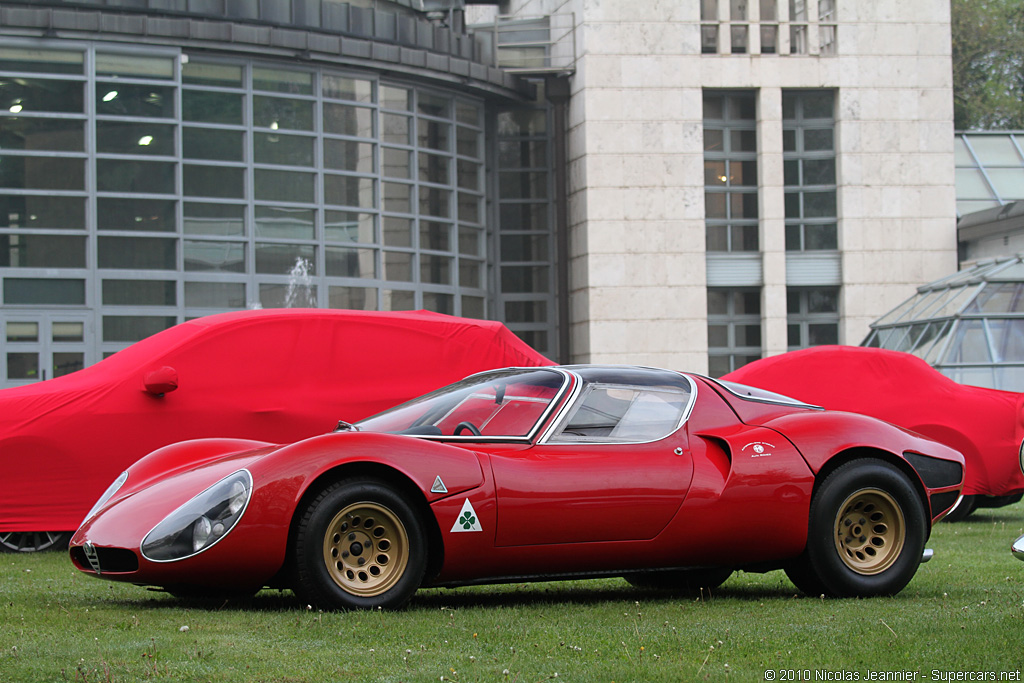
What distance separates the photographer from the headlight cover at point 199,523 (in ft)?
18.0

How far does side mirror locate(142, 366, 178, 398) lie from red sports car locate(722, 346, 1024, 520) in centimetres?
511

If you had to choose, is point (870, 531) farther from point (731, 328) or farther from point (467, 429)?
point (731, 328)

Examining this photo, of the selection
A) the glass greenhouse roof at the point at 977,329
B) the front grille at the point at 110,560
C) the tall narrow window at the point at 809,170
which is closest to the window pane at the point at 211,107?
the tall narrow window at the point at 809,170

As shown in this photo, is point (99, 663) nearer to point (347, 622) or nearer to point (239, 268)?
point (347, 622)

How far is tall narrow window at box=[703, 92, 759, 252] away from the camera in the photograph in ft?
94.4

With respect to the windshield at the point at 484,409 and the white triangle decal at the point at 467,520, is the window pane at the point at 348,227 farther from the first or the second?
the white triangle decal at the point at 467,520

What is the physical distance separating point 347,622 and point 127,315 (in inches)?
728

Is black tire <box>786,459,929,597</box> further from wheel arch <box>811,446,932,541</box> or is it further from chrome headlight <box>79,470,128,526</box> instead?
chrome headlight <box>79,470,128,526</box>

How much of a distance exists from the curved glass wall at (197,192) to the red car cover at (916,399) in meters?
A: 13.6

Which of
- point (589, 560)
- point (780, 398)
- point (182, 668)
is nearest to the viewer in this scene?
point (182, 668)

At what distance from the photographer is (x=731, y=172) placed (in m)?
29.0

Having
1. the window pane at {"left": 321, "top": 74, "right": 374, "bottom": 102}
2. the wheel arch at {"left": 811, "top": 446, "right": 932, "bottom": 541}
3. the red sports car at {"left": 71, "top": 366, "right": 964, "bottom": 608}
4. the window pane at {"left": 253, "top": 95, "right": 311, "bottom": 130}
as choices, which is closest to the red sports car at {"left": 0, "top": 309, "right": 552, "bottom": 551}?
the red sports car at {"left": 71, "top": 366, "right": 964, "bottom": 608}

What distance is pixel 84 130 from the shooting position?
73.7 feet

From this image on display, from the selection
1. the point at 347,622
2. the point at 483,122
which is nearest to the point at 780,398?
the point at 347,622
